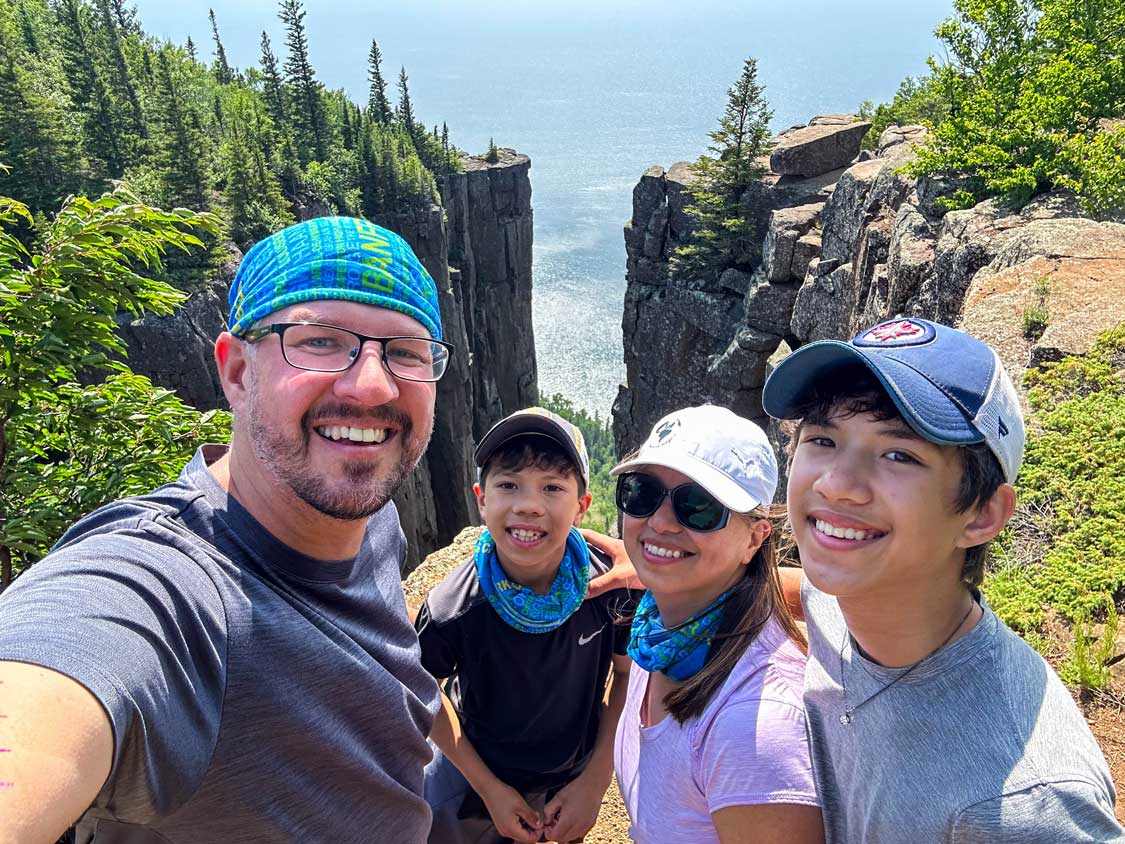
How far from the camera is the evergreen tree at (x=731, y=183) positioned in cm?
2694

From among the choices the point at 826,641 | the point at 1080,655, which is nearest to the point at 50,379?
the point at 826,641

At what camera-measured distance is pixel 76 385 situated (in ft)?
18.5

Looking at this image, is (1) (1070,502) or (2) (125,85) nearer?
(1) (1070,502)

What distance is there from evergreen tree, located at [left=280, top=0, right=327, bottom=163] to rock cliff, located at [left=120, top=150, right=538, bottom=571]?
9.46 m

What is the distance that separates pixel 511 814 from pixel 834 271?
58.7ft

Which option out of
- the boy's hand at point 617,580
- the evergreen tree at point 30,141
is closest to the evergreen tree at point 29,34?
the evergreen tree at point 30,141

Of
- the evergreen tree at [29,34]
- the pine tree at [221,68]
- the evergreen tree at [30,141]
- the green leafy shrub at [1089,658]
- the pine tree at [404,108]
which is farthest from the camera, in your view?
the pine tree at [221,68]

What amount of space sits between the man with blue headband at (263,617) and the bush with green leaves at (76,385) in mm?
3006

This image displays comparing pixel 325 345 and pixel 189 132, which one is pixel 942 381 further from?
pixel 189 132

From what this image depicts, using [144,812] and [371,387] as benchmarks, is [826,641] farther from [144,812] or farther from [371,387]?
[144,812]

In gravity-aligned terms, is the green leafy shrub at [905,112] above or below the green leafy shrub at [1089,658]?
above

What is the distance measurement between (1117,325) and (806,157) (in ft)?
66.6

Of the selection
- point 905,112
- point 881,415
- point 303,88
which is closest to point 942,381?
point 881,415

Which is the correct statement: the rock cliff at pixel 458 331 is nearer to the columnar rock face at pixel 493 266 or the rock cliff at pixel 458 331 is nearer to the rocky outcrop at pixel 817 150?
the columnar rock face at pixel 493 266
